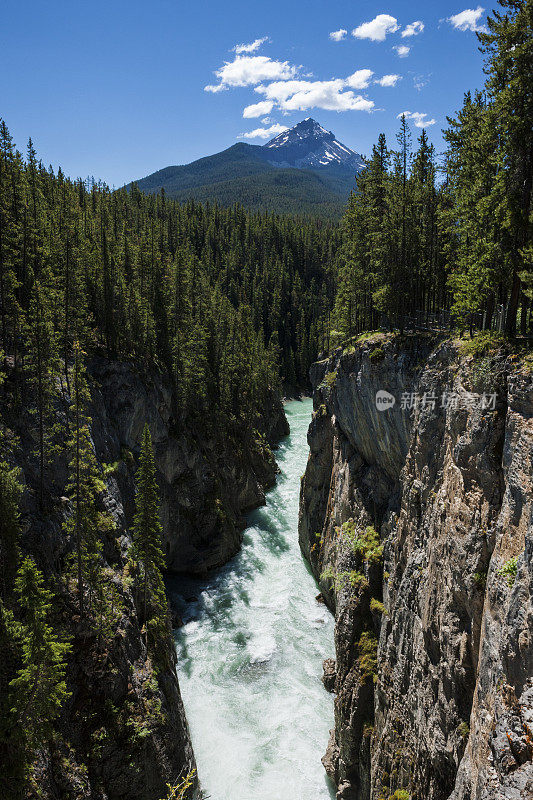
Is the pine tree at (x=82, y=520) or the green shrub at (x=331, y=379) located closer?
the pine tree at (x=82, y=520)

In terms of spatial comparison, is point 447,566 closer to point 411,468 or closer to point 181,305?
point 411,468

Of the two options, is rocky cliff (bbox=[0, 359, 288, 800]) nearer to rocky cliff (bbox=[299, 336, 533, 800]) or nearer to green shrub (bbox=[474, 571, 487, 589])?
rocky cliff (bbox=[299, 336, 533, 800])

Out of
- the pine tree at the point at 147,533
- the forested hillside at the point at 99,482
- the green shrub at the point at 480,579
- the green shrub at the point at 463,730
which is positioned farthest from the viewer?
the pine tree at the point at 147,533

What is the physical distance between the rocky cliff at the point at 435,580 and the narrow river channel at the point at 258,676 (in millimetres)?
2083

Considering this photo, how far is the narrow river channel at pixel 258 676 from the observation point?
24328 millimetres

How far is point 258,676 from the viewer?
3055cm

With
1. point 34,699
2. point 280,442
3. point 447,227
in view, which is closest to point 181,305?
point 280,442

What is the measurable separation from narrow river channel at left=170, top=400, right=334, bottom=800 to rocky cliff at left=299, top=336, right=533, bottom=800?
2.08m

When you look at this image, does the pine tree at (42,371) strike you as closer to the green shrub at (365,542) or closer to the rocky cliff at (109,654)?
the rocky cliff at (109,654)

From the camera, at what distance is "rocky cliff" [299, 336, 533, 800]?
1103 centimetres

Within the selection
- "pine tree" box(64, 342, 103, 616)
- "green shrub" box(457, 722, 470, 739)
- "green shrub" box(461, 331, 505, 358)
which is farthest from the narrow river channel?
"green shrub" box(461, 331, 505, 358)

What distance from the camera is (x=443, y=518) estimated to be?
17.0m

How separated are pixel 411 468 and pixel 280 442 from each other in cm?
5677

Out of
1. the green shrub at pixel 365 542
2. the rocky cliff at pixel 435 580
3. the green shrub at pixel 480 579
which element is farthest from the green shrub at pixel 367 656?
the green shrub at pixel 480 579
